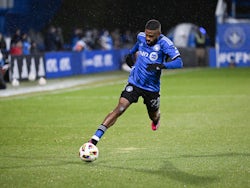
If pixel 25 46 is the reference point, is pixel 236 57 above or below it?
below

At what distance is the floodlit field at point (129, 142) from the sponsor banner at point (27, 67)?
456 centimetres

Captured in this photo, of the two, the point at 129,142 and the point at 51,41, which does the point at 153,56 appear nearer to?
the point at 129,142

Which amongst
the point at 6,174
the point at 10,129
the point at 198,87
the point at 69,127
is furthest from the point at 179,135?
the point at 198,87

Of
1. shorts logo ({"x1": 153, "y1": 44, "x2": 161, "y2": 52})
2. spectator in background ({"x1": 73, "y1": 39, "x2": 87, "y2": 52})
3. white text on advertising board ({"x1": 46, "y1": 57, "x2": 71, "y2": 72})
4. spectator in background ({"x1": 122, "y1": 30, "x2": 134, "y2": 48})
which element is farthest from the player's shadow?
spectator in background ({"x1": 122, "y1": 30, "x2": 134, "y2": 48})

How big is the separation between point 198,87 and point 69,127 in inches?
426

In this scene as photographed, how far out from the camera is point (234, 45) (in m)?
37.1

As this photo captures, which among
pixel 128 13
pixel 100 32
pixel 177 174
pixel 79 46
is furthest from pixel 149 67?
pixel 100 32

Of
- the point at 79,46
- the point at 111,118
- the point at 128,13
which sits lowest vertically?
the point at 79,46

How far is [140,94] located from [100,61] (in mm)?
23714

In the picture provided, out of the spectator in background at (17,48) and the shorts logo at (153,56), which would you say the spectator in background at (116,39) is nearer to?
the spectator in background at (17,48)

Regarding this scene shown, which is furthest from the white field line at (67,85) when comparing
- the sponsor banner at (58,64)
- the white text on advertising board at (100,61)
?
the white text on advertising board at (100,61)

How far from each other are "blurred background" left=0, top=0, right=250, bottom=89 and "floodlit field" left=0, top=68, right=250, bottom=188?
22.3ft

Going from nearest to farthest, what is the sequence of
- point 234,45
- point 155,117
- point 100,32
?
point 155,117 → point 234,45 → point 100,32

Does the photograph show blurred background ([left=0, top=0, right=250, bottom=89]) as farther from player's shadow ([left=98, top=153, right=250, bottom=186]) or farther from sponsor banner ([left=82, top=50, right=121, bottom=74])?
player's shadow ([left=98, top=153, right=250, bottom=186])
